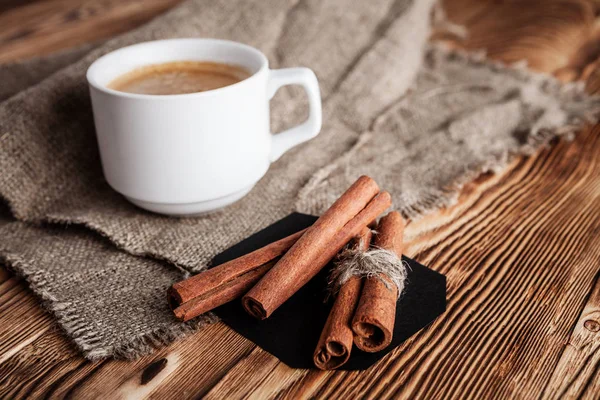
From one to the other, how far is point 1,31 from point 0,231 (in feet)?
2.42

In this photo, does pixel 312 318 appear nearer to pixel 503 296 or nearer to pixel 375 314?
pixel 375 314

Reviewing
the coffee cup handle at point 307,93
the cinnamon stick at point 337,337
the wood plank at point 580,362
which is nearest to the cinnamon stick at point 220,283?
the cinnamon stick at point 337,337

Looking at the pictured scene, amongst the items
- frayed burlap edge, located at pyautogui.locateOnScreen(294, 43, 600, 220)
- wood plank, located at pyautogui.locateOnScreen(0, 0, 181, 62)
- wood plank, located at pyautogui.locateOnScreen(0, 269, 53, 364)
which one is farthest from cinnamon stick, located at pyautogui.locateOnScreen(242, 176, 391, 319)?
wood plank, located at pyautogui.locateOnScreen(0, 0, 181, 62)

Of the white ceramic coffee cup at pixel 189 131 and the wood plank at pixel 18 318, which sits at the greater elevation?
the white ceramic coffee cup at pixel 189 131

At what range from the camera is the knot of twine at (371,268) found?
655mm

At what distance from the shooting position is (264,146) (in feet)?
2.75

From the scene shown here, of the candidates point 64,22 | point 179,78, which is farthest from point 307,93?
point 64,22

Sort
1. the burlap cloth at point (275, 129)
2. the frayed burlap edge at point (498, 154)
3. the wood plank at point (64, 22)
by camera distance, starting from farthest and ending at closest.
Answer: the wood plank at point (64, 22) < the frayed burlap edge at point (498, 154) < the burlap cloth at point (275, 129)

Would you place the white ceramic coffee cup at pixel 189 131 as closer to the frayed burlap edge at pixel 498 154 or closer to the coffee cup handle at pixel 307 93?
the coffee cup handle at pixel 307 93

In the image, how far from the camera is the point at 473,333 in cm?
64

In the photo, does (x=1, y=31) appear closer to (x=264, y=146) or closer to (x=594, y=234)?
(x=264, y=146)

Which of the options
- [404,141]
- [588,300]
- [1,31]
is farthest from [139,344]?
[1,31]

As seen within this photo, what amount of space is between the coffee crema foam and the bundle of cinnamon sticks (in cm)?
25

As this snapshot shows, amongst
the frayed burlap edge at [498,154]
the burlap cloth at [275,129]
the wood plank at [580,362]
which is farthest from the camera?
the frayed burlap edge at [498,154]
